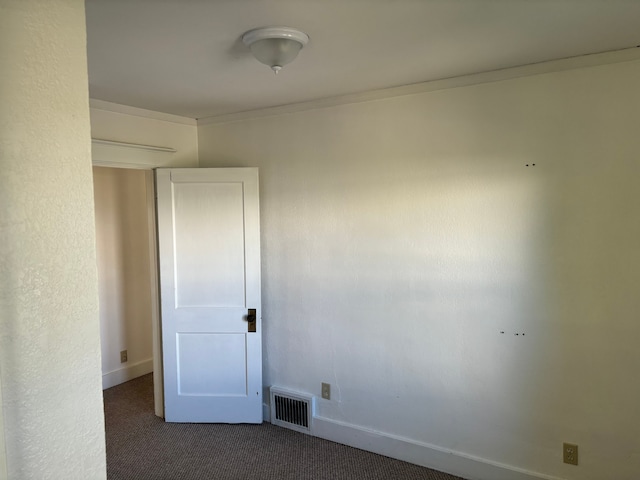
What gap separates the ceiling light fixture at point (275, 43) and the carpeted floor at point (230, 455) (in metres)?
2.48

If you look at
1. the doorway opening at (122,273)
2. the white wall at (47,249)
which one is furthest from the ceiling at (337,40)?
the doorway opening at (122,273)

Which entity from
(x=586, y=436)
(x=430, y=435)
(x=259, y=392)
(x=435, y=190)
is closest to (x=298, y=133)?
(x=435, y=190)

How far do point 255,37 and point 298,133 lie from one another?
1443 mm

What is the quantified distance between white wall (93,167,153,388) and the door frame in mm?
779

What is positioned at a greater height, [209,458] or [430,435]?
[430,435]

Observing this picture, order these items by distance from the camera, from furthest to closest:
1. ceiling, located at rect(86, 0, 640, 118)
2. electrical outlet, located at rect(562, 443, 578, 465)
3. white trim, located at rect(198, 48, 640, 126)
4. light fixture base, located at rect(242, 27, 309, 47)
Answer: electrical outlet, located at rect(562, 443, 578, 465), white trim, located at rect(198, 48, 640, 126), light fixture base, located at rect(242, 27, 309, 47), ceiling, located at rect(86, 0, 640, 118)

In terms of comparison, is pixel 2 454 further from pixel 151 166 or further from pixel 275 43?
pixel 151 166

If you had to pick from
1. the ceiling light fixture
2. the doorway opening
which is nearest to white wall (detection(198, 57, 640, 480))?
the ceiling light fixture

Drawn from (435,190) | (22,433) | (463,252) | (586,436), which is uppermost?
(435,190)

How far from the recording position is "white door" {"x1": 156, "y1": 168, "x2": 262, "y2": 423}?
137 inches

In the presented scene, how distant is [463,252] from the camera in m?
2.71

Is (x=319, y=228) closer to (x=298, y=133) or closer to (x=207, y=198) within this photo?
(x=298, y=133)

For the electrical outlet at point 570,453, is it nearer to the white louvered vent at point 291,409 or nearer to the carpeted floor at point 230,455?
the carpeted floor at point 230,455

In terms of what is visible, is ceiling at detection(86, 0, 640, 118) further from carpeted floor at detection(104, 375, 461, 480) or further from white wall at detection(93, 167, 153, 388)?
carpeted floor at detection(104, 375, 461, 480)
